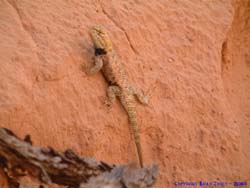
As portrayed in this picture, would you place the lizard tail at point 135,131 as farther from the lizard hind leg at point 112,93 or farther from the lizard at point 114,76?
the lizard hind leg at point 112,93

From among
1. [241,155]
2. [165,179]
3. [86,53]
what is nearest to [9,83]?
[86,53]

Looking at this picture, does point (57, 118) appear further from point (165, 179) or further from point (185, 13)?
point (185, 13)

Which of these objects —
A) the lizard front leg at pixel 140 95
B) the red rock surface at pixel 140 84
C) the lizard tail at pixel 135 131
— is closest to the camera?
the red rock surface at pixel 140 84

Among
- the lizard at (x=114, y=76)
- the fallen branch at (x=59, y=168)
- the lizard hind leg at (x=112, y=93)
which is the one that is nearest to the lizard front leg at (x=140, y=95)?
the lizard at (x=114, y=76)

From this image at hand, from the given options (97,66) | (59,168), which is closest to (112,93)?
(97,66)

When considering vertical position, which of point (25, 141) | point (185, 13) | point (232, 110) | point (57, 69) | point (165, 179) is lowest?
point (165, 179)

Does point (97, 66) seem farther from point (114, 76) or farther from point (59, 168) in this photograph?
point (59, 168)
